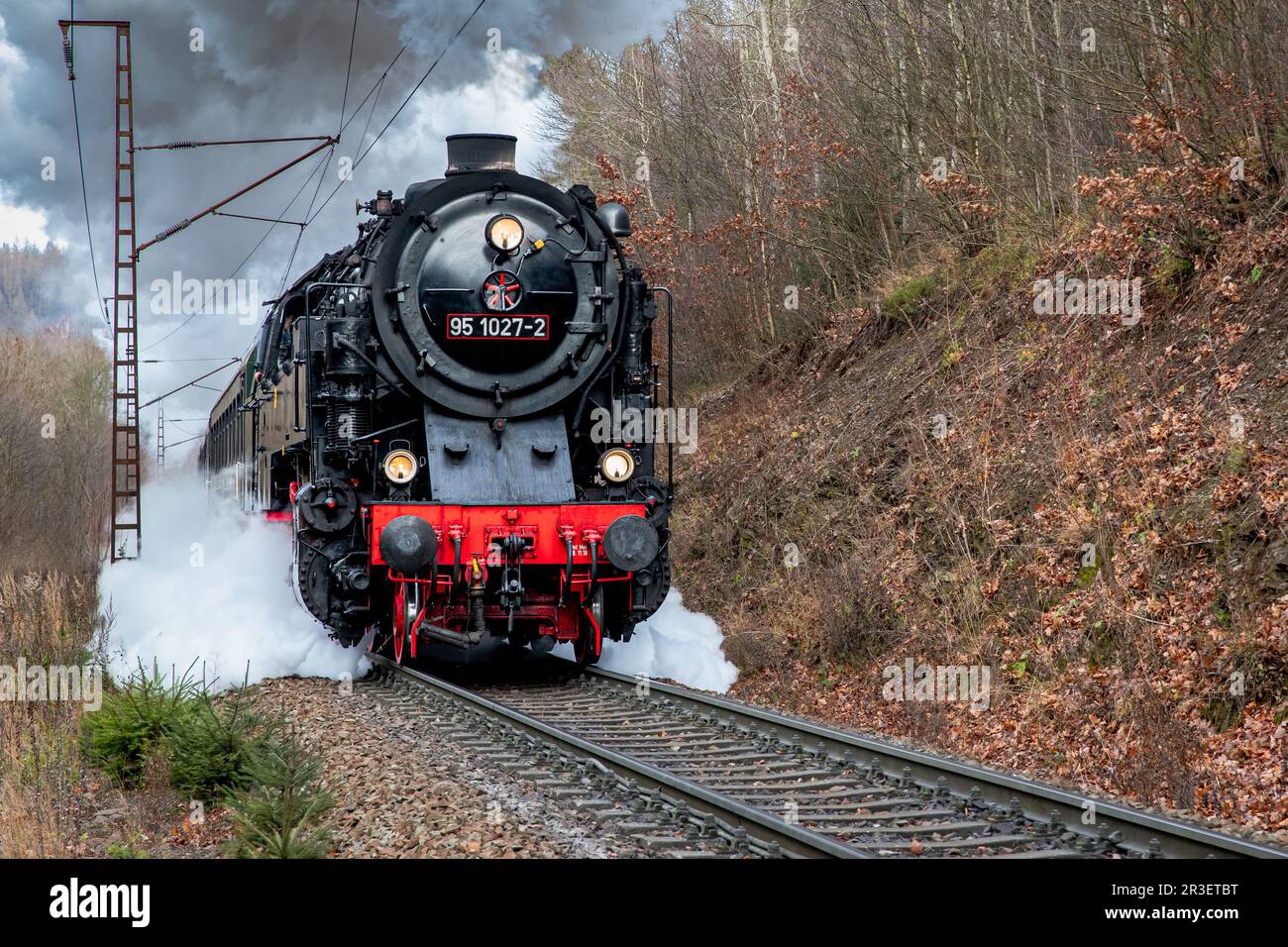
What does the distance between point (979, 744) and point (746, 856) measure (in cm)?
327

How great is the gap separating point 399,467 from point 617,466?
5.52ft

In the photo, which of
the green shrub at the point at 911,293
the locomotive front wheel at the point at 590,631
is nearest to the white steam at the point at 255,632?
the locomotive front wheel at the point at 590,631

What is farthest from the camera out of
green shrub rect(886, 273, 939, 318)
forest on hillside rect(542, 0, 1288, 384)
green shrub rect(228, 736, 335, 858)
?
green shrub rect(886, 273, 939, 318)

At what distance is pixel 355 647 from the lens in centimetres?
1118

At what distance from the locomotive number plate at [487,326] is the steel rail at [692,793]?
8.99 ft

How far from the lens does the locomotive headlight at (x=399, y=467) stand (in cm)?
945

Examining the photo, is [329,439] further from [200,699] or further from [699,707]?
[699,707]

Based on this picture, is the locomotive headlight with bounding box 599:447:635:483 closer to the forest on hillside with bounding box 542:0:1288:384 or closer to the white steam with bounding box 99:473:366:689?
the white steam with bounding box 99:473:366:689

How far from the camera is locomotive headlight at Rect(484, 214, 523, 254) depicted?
9570 millimetres

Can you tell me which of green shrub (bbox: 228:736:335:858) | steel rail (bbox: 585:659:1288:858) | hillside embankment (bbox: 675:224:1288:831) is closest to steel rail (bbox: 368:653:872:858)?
steel rail (bbox: 585:659:1288:858)

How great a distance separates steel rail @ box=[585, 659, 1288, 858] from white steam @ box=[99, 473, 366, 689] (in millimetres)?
4253

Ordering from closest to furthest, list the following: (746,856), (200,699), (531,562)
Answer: (746,856), (200,699), (531,562)
